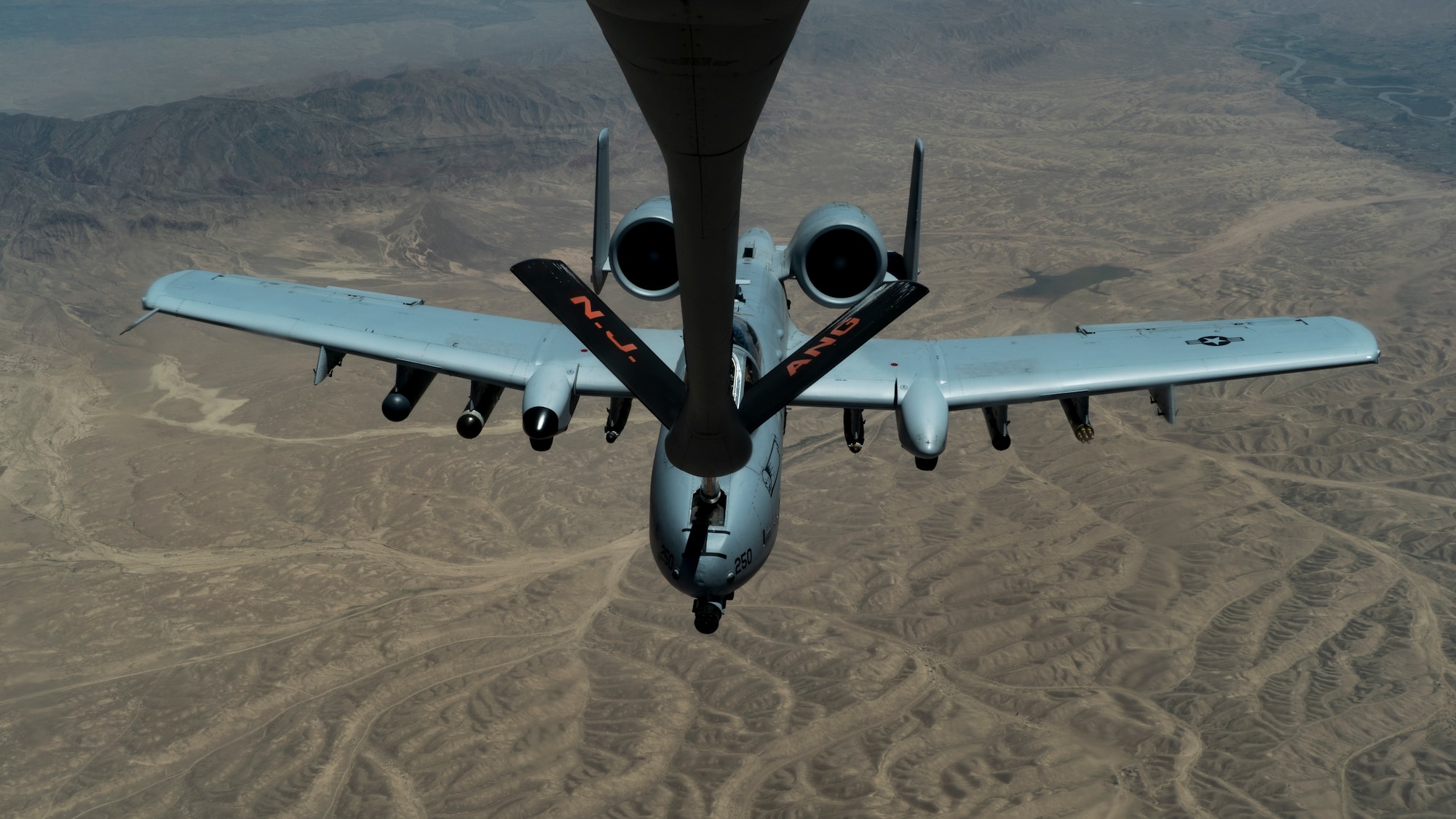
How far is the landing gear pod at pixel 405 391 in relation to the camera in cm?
2388

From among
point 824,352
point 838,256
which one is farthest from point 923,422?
point 824,352

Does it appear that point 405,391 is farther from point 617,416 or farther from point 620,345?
point 620,345

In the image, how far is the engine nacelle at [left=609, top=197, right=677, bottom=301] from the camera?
2541cm

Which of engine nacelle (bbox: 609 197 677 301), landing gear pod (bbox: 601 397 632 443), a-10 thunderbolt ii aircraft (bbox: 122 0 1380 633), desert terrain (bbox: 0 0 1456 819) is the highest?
engine nacelle (bbox: 609 197 677 301)

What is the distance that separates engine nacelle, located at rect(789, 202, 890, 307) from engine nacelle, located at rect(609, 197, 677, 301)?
3.88m

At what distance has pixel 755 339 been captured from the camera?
21766mm

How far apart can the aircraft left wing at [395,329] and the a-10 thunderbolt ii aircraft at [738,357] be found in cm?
6

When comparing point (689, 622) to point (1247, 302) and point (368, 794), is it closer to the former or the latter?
point (368, 794)

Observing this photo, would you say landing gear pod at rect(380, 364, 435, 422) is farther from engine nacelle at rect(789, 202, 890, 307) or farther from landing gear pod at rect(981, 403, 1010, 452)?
landing gear pod at rect(981, 403, 1010, 452)

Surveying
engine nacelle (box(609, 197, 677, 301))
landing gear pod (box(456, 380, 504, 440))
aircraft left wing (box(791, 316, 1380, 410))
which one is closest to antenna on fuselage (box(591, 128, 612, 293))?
engine nacelle (box(609, 197, 677, 301))

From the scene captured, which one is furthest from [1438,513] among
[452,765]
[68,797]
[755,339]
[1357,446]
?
[68,797]

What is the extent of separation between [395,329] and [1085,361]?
747 inches

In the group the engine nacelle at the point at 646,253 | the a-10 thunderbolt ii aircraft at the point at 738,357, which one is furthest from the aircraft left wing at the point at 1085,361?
the engine nacelle at the point at 646,253

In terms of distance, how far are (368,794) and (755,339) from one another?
25.2 metres
